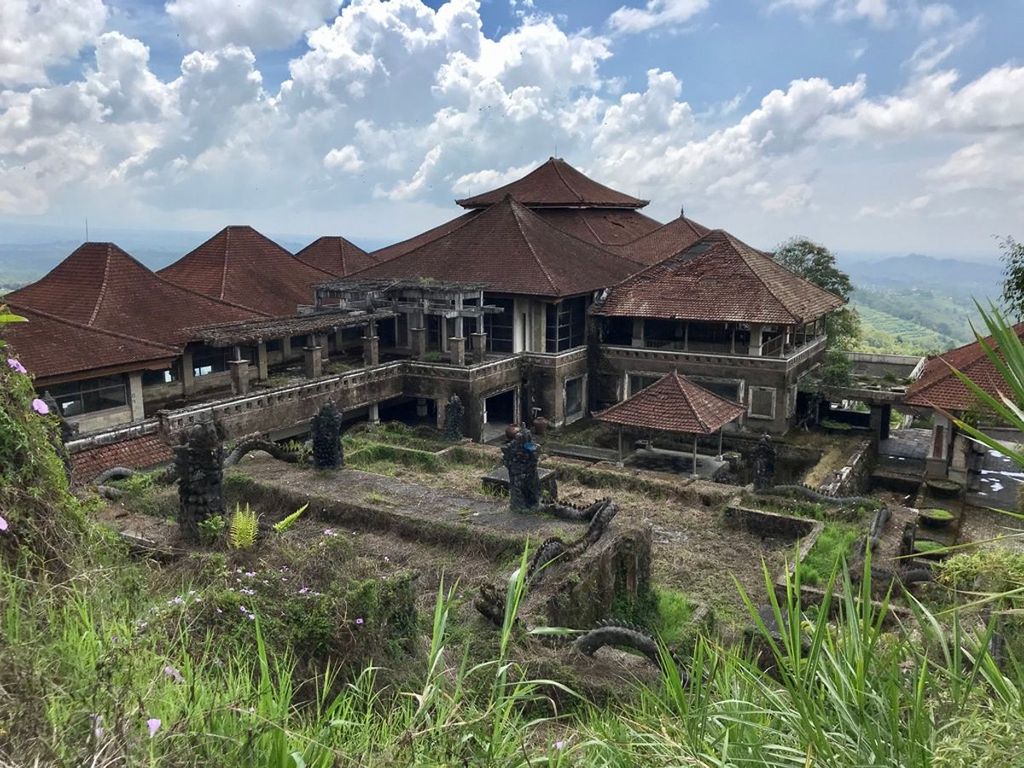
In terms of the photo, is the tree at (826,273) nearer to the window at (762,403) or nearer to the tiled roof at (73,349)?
the window at (762,403)

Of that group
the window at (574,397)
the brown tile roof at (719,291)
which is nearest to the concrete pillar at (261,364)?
the window at (574,397)

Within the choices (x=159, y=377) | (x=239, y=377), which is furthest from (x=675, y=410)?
(x=159, y=377)

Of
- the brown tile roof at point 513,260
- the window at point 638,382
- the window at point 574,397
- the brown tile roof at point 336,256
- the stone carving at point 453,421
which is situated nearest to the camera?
the stone carving at point 453,421

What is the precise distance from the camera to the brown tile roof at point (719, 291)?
1142 inches

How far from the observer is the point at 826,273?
138 feet

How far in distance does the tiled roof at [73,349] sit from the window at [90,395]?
0.56 metres

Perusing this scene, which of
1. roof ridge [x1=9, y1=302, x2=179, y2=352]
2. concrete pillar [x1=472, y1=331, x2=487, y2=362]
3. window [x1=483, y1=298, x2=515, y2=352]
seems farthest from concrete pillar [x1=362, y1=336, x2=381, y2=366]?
roof ridge [x1=9, y1=302, x2=179, y2=352]

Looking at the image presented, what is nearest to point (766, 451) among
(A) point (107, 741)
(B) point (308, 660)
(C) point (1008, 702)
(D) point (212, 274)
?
(B) point (308, 660)

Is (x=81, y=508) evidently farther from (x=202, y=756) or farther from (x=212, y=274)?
(x=212, y=274)

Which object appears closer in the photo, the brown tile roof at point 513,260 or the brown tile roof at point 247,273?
the brown tile roof at point 513,260

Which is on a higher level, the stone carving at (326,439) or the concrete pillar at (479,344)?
the concrete pillar at (479,344)

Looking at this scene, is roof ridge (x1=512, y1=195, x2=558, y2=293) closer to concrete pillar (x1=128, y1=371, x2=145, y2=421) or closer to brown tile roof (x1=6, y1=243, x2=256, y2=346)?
brown tile roof (x1=6, y1=243, x2=256, y2=346)

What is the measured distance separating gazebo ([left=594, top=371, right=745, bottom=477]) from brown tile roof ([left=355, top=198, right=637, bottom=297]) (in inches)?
295

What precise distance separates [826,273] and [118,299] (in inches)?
1372
